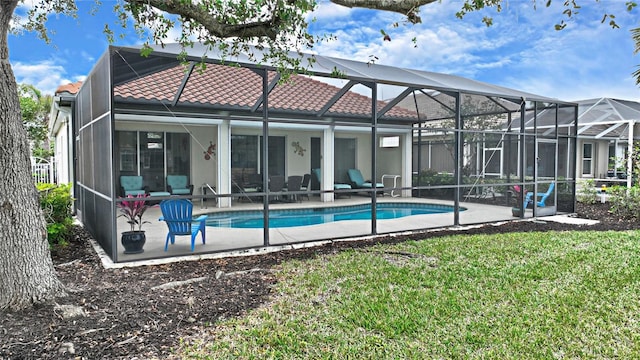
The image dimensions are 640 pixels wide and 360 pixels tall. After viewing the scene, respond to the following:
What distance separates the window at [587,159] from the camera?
17.9m

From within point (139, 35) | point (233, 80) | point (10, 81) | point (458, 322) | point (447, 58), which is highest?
point (447, 58)

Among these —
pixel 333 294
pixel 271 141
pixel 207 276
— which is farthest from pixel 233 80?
pixel 333 294

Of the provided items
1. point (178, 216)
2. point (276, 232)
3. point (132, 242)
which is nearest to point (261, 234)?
point (276, 232)

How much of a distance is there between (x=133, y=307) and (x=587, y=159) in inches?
767

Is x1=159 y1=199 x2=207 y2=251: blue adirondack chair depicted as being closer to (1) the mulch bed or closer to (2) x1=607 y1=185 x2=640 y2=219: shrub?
(1) the mulch bed

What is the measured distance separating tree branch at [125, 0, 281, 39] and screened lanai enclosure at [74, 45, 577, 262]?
1.55 meters

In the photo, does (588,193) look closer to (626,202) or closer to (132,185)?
(626,202)

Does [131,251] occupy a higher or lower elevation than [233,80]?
lower

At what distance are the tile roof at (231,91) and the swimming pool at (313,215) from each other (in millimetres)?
3244

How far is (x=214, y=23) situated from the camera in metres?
4.18

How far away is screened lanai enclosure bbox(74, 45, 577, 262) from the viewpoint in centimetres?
729

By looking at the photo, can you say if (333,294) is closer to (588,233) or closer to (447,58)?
(588,233)

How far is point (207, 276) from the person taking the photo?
514 cm

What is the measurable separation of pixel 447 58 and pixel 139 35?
1729cm
